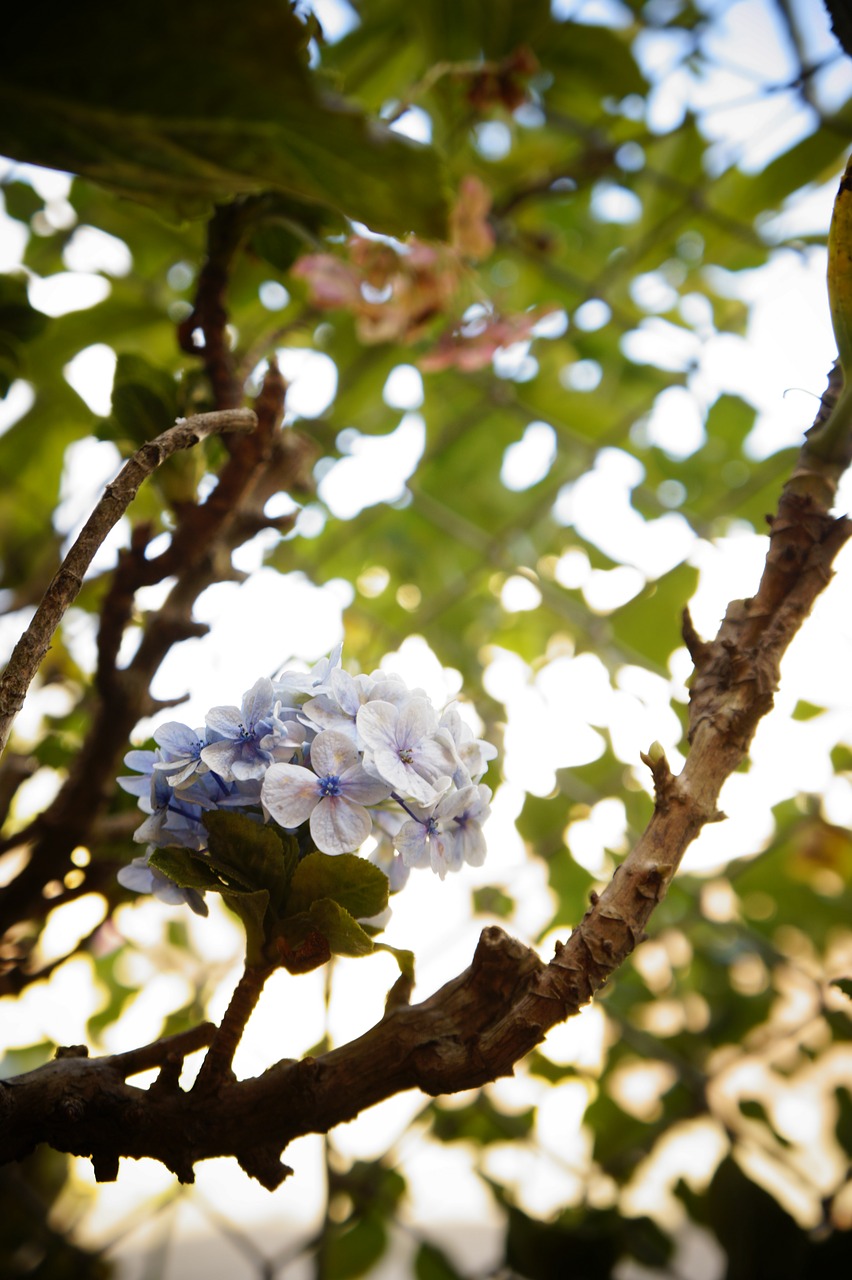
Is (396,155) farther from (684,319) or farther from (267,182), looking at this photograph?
(684,319)

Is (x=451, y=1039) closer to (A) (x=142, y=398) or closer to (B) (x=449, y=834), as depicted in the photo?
(B) (x=449, y=834)

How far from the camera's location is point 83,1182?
1.09 meters

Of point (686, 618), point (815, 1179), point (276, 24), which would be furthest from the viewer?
point (815, 1179)

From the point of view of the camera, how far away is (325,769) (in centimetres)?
36

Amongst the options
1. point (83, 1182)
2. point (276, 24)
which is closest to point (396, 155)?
point (276, 24)

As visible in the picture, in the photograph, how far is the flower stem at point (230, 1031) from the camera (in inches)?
14.4

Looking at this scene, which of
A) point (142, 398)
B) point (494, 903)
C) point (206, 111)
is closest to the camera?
point (206, 111)

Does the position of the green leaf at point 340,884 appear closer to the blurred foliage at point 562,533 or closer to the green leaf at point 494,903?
the blurred foliage at point 562,533

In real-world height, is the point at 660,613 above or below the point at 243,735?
above

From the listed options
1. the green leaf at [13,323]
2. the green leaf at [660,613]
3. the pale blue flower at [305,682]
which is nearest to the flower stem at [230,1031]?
the pale blue flower at [305,682]

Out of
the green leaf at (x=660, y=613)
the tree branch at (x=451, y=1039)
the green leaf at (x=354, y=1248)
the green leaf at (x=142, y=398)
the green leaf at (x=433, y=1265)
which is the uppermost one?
the green leaf at (x=142, y=398)

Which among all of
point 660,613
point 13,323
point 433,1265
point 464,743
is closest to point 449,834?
point 464,743

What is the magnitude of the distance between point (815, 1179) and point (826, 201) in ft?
3.36

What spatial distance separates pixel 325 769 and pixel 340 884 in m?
0.04
